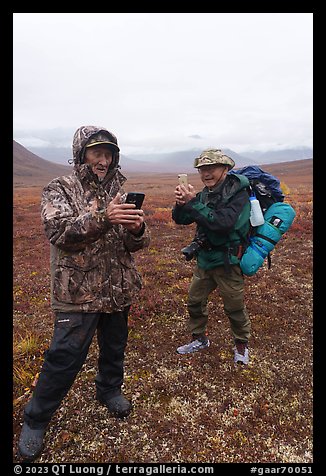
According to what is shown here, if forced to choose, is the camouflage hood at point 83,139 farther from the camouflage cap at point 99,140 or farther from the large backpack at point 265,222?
the large backpack at point 265,222

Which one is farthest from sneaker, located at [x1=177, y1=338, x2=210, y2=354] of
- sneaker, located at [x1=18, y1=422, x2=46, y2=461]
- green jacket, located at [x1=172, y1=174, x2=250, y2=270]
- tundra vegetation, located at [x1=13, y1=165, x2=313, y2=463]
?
sneaker, located at [x1=18, y1=422, x2=46, y2=461]

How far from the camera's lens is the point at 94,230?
343 centimetres

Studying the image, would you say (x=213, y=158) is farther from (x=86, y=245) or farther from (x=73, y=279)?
(x=73, y=279)

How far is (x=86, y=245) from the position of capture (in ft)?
12.0

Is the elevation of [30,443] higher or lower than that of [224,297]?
lower

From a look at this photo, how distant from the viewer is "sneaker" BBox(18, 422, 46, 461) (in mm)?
4047

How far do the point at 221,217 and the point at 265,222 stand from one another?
0.91 meters

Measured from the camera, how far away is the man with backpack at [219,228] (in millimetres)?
4980

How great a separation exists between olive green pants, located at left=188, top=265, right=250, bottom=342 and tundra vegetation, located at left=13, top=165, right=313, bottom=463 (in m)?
0.72

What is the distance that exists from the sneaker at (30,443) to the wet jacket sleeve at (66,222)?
8.45 ft

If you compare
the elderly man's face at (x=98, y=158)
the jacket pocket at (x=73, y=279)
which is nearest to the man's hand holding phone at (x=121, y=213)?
the elderly man's face at (x=98, y=158)

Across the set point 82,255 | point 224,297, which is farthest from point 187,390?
point 82,255

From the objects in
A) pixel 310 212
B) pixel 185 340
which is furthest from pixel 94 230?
pixel 310 212

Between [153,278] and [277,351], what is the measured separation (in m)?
5.39
